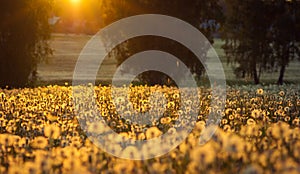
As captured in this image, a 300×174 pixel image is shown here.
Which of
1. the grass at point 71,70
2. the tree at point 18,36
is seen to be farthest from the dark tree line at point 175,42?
the grass at point 71,70

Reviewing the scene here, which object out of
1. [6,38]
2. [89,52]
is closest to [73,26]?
[89,52]

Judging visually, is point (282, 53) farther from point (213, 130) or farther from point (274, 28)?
point (213, 130)

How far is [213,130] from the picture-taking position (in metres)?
7.82

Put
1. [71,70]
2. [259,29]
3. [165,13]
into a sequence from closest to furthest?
[165,13] → [259,29] → [71,70]

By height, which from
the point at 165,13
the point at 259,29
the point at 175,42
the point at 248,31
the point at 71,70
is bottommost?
the point at 71,70

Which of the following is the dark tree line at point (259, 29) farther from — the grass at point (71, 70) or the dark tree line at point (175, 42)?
the grass at point (71, 70)

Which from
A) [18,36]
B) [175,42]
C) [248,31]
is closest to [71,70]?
[248,31]

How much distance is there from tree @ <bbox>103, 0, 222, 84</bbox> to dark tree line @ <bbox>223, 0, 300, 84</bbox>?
17.0 ft

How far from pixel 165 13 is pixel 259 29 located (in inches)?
342

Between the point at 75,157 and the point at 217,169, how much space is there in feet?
4.64

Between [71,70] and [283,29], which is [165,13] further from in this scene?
[71,70]

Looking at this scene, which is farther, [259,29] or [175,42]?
[259,29]

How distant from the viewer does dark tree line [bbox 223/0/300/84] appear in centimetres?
4100

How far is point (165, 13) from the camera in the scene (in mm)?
35156
